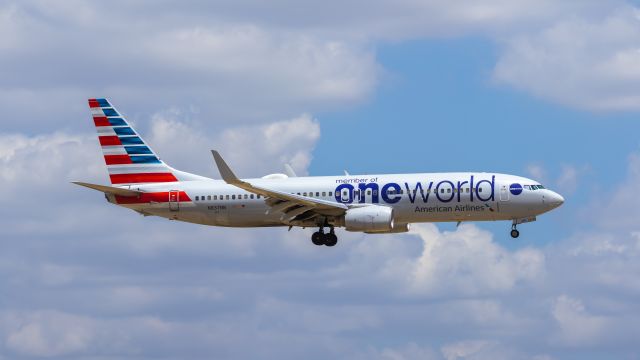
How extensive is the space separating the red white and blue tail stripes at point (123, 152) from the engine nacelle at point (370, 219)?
14.6 meters

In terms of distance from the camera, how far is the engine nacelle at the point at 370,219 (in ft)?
308

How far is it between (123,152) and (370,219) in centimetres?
2118

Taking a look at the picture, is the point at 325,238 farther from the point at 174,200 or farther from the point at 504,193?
the point at 504,193

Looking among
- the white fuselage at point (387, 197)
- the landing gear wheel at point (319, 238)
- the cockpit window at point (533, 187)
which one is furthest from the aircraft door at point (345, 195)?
the cockpit window at point (533, 187)

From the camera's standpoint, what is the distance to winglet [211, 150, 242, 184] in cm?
8938

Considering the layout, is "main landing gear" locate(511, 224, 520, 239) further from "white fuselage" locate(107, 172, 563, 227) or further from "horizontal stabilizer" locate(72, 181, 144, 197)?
"horizontal stabilizer" locate(72, 181, 144, 197)

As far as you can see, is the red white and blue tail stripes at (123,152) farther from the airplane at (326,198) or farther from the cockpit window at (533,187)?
the cockpit window at (533,187)

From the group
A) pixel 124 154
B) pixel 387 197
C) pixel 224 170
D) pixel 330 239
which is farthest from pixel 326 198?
pixel 124 154

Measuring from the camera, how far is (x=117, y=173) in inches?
4087

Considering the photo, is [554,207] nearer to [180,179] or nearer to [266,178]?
[266,178]

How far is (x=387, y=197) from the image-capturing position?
313ft

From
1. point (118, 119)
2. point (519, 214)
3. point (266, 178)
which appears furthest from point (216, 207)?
point (519, 214)

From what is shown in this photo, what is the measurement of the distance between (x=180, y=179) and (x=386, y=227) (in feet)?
54.1

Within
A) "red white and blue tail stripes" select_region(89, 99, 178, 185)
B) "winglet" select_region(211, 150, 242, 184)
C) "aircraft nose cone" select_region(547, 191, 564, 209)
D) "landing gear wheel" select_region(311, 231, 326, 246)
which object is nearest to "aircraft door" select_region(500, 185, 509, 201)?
"aircraft nose cone" select_region(547, 191, 564, 209)
